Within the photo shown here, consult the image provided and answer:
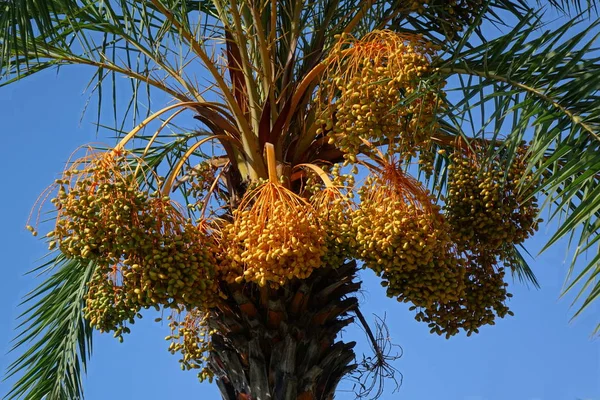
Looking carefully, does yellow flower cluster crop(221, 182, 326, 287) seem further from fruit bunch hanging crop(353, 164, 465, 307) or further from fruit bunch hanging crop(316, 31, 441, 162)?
fruit bunch hanging crop(316, 31, 441, 162)

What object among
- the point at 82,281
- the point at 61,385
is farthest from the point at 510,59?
the point at 61,385

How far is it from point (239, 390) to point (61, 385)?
1.98 meters

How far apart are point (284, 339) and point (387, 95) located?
64.3 inches

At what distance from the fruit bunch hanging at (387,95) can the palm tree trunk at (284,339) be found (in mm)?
1016

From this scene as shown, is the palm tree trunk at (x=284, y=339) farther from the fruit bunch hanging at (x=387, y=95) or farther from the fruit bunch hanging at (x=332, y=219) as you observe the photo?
the fruit bunch hanging at (x=387, y=95)

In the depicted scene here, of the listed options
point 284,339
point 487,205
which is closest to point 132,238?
point 284,339

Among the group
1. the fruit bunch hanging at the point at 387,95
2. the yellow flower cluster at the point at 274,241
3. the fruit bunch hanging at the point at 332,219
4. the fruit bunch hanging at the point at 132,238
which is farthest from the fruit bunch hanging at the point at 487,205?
the fruit bunch hanging at the point at 132,238

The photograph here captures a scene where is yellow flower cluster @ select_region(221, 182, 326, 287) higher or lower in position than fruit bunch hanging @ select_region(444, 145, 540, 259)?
lower

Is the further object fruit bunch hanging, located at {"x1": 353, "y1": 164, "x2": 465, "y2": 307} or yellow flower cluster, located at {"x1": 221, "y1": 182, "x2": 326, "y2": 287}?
fruit bunch hanging, located at {"x1": 353, "y1": 164, "x2": 465, "y2": 307}

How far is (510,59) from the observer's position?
17.6ft

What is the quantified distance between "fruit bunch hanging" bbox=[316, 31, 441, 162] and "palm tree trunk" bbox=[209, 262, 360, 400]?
102 cm

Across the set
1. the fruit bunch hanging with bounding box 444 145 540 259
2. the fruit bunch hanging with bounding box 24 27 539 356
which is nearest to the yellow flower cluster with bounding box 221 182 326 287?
the fruit bunch hanging with bounding box 24 27 539 356

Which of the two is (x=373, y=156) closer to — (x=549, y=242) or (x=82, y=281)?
(x=549, y=242)

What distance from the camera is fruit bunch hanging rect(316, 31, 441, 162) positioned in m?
4.93
